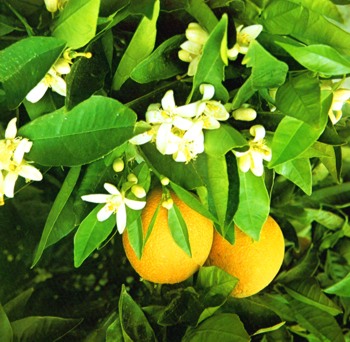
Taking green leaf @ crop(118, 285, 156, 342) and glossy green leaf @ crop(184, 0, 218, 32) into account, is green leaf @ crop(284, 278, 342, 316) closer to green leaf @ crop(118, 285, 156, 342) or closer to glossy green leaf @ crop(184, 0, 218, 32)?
green leaf @ crop(118, 285, 156, 342)

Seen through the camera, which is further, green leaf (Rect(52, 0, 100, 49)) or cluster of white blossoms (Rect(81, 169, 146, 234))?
cluster of white blossoms (Rect(81, 169, 146, 234))

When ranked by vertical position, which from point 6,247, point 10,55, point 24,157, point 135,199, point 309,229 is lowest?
point 309,229

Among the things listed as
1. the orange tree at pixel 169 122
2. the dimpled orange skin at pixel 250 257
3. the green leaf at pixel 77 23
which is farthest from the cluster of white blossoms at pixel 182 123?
the dimpled orange skin at pixel 250 257

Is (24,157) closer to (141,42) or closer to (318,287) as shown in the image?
(141,42)

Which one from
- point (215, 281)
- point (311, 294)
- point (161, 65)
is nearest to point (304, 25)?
point (161, 65)

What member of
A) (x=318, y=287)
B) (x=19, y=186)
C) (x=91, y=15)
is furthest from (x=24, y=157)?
(x=318, y=287)

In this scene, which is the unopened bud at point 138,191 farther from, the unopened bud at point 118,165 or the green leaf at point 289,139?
the green leaf at point 289,139

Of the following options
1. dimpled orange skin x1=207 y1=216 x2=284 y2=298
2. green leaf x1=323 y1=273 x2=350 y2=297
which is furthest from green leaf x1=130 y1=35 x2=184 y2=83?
green leaf x1=323 y1=273 x2=350 y2=297
